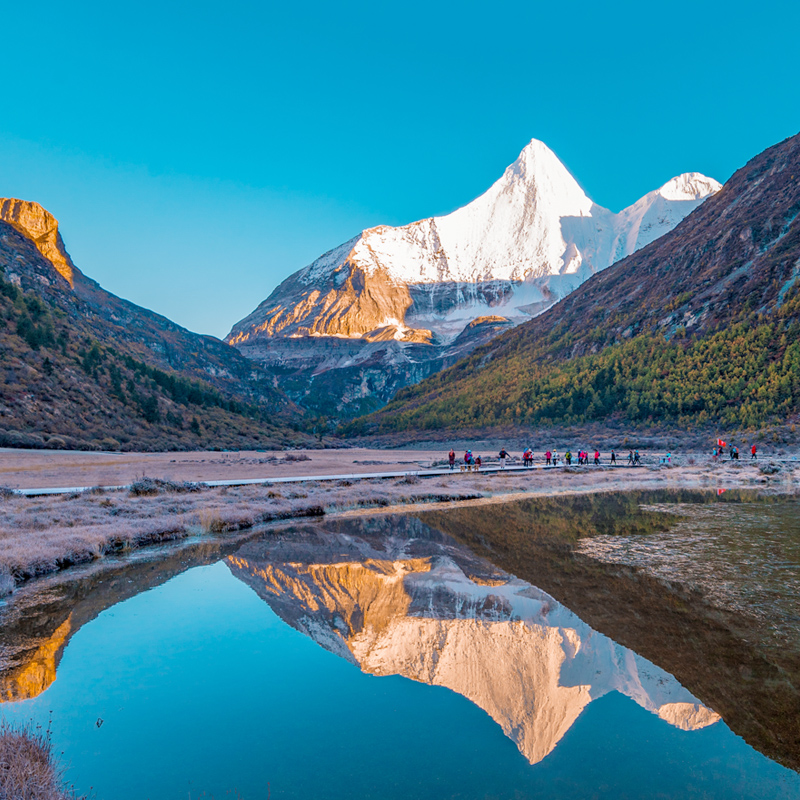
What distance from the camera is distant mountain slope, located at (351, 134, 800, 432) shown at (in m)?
62.7

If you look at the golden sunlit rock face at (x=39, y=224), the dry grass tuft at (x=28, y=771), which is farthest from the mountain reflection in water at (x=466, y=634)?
the golden sunlit rock face at (x=39, y=224)

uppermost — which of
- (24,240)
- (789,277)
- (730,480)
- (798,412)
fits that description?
(24,240)

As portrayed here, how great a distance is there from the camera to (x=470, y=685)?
6914 mm

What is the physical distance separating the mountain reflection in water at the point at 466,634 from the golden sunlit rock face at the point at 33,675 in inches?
140

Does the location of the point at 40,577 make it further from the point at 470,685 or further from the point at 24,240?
the point at 24,240

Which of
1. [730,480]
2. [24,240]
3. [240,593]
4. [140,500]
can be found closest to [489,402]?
[730,480]

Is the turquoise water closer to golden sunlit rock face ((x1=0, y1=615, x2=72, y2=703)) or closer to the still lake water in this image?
the still lake water

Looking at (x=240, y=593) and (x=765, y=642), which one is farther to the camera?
(x=240, y=593)

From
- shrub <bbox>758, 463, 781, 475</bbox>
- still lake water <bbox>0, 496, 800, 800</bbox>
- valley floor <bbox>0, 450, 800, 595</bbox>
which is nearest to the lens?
still lake water <bbox>0, 496, 800, 800</bbox>

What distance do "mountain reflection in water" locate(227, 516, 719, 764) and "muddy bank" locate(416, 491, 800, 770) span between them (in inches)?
13.4

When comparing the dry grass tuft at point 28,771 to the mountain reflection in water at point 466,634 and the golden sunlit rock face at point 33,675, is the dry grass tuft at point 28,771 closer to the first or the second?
the golden sunlit rock face at point 33,675

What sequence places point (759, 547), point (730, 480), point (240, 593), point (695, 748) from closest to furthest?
point (695, 748)
point (240, 593)
point (759, 547)
point (730, 480)

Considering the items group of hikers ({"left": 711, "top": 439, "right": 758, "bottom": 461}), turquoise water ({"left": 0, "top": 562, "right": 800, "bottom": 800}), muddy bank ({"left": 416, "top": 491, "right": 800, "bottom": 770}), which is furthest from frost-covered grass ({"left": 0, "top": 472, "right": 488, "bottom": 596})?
group of hikers ({"left": 711, "top": 439, "right": 758, "bottom": 461})

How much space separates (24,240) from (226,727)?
A: 477ft
